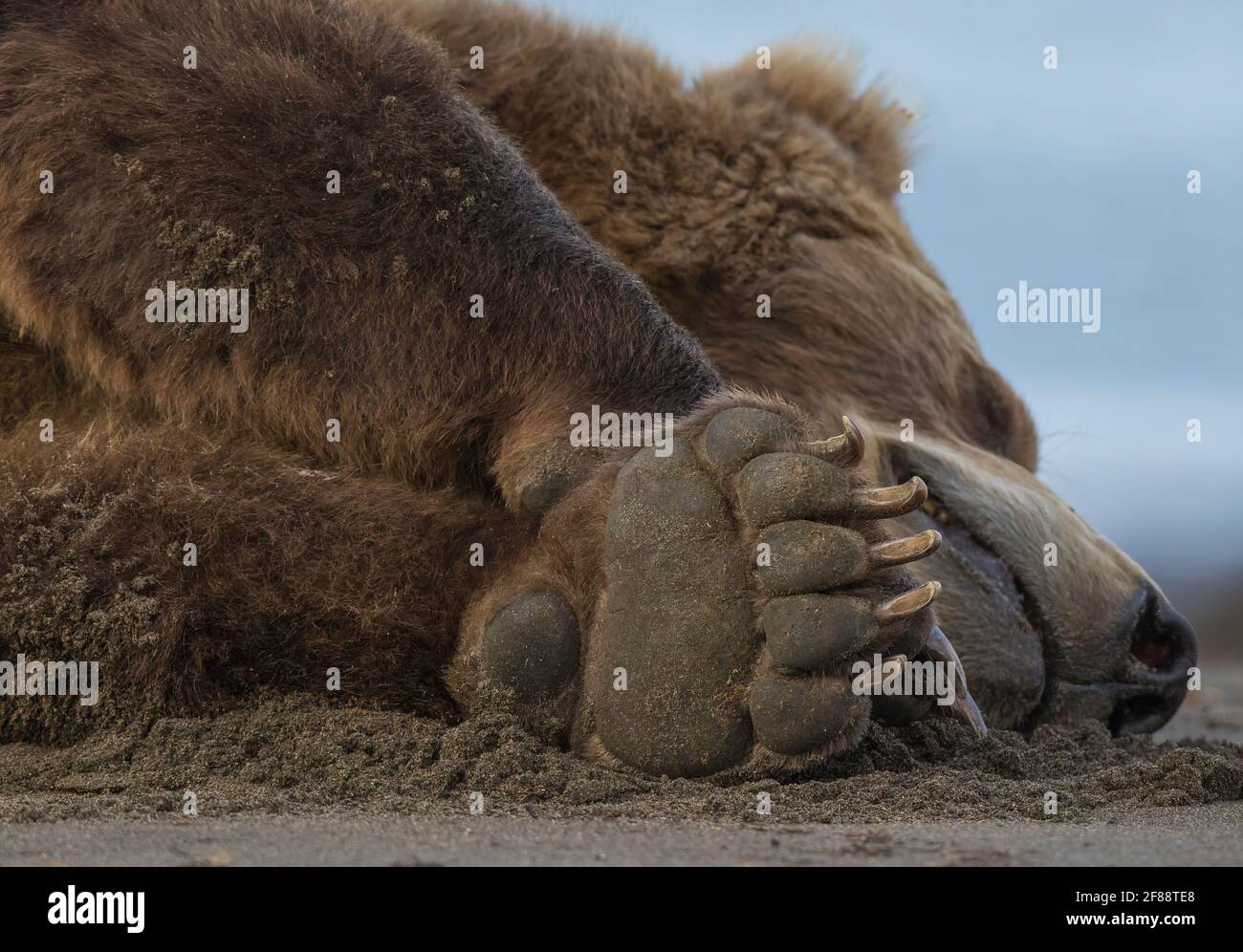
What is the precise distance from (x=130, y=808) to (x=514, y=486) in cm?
83

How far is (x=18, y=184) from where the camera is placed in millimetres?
2654

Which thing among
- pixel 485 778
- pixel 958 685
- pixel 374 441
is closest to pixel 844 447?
pixel 958 685

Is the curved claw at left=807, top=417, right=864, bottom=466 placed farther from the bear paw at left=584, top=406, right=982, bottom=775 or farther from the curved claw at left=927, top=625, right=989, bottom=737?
the curved claw at left=927, top=625, right=989, bottom=737

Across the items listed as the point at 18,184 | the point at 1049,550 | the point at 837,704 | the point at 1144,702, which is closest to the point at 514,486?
the point at 837,704

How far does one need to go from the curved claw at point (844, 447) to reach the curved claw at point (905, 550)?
16cm

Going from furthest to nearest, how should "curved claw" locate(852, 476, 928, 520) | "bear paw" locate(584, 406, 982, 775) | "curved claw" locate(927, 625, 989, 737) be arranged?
1. "curved claw" locate(927, 625, 989, 737)
2. "curved claw" locate(852, 476, 928, 520)
3. "bear paw" locate(584, 406, 982, 775)

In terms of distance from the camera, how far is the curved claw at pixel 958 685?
2496 mm

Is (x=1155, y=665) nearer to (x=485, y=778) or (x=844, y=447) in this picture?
(x=844, y=447)

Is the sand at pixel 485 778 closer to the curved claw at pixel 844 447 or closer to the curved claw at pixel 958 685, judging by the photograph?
the curved claw at pixel 958 685

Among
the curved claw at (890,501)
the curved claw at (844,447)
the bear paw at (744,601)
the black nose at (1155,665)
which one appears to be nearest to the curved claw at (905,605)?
the bear paw at (744,601)

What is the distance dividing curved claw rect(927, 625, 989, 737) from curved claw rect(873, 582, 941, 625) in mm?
232

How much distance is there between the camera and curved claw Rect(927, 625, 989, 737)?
2496 millimetres

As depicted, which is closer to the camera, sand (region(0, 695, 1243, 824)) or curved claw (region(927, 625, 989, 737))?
sand (region(0, 695, 1243, 824))

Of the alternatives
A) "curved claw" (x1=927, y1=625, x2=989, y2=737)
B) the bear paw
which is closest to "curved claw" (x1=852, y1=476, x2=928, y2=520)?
the bear paw
